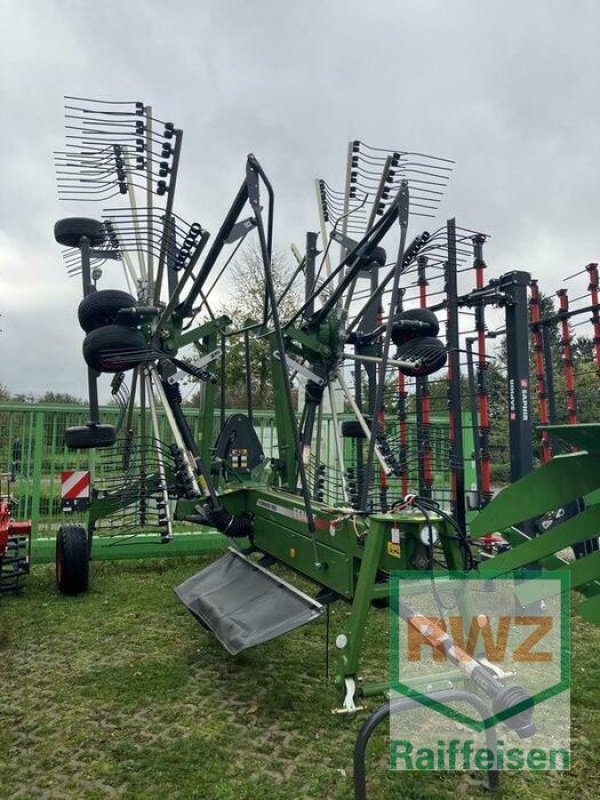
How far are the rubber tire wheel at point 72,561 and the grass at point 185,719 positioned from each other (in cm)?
40

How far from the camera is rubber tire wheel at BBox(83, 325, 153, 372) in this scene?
3.98 metres

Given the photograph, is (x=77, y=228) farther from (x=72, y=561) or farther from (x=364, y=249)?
(x=72, y=561)

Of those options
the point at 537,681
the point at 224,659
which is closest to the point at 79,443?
the point at 224,659

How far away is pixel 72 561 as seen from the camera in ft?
16.9

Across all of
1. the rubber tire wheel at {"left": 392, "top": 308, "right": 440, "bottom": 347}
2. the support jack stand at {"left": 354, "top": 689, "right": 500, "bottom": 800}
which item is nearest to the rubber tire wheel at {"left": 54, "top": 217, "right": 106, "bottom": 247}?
the rubber tire wheel at {"left": 392, "top": 308, "right": 440, "bottom": 347}

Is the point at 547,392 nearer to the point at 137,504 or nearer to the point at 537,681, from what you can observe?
the point at 537,681

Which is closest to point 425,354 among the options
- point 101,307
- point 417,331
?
point 417,331

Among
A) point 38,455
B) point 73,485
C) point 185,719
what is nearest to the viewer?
point 185,719

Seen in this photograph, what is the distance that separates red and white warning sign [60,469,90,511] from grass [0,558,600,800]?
1.30m

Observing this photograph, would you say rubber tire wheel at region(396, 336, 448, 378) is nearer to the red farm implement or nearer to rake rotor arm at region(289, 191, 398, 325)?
rake rotor arm at region(289, 191, 398, 325)

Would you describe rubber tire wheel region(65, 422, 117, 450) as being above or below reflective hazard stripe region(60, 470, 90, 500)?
above

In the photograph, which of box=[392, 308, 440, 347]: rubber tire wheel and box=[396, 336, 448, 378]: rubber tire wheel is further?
box=[392, 308, 440, 347]: rubber tire wheel

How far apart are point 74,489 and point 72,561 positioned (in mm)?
959

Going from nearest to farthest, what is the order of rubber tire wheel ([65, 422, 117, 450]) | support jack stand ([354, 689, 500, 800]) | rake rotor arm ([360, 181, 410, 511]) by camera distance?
support jack stand ([354, 689, 500, 800])
rake rotor arm ([360, 181, 410, 511])
rubber tire wheel ([65, 422, 117, 450])
